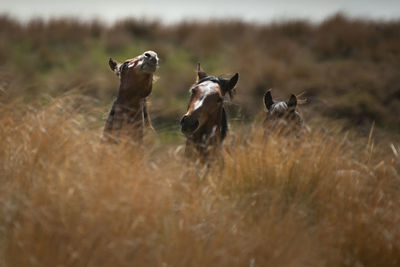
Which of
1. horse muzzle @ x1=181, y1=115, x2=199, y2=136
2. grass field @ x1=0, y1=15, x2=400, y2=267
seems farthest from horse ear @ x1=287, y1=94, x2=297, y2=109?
horse muzzle @ x1=181, y1=115, x2=199, y2=136

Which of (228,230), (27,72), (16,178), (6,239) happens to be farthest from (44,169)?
(27,72)

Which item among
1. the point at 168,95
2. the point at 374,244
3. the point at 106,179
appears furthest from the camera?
the point at 168,95

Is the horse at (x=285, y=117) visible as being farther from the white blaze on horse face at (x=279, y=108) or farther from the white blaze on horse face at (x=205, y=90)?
the white blaze on horse face at (x=205, y=90)

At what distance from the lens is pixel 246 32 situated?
1809 cm

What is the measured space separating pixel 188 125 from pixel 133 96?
65 centimetres

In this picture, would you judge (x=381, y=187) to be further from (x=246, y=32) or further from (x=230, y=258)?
(x=246, y=32)

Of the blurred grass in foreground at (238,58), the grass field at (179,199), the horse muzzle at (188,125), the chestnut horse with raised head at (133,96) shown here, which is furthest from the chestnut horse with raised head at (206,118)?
the blurred grass in foreground at (238,58)

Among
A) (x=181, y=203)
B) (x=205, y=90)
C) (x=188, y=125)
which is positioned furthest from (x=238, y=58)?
(x=181, y=203)

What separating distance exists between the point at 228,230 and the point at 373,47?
43.9ft

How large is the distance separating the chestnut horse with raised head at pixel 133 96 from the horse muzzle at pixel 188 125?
17.3 inches

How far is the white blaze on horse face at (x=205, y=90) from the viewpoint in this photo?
14.0ft

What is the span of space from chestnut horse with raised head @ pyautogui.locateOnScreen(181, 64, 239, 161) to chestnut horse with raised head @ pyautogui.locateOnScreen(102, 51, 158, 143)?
45cm

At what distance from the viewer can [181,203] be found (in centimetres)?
366

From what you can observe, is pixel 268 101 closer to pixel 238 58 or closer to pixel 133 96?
pixel 133 96
